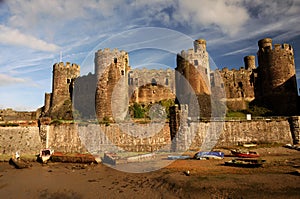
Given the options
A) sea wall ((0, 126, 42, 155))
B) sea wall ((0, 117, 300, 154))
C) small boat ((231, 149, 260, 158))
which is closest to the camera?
small boat ((231, 149, 260, 158))

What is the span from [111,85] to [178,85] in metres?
12.5

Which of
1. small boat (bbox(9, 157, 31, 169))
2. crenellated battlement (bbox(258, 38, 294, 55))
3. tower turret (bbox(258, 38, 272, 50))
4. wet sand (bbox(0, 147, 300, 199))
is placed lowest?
wet sand (bbox(0, 147, 300, 199))

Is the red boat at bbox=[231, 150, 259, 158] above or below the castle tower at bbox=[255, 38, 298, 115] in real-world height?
below

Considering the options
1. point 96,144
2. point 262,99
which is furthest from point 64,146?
point 262,99

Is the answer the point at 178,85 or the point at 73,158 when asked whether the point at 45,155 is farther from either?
the point at 178,85

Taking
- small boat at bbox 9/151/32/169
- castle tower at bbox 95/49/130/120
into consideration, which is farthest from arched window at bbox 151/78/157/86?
small boat at bbox 9/151/32/169

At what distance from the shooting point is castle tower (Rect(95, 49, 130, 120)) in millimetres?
29875

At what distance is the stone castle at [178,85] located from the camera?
31.2 metres

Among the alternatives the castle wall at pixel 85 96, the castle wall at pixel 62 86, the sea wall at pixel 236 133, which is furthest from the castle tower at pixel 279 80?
the castle wall at pixel 62 86

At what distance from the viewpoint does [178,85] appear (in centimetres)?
3841

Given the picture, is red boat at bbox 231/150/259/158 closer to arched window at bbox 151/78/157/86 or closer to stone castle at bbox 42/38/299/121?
stone castle at bbox 42/38/299/121

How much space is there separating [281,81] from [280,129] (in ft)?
40.0

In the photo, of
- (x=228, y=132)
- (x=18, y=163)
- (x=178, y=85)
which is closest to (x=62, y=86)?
(x=178, y=85)

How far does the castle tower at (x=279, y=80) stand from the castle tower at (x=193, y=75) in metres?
9.10
